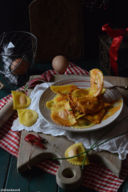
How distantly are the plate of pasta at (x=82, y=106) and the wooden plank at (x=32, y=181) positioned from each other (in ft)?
0.80

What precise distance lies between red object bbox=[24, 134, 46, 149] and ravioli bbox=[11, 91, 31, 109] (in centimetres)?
26

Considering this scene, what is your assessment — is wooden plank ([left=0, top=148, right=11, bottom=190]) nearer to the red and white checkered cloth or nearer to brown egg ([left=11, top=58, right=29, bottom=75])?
the red and white checkered cloth

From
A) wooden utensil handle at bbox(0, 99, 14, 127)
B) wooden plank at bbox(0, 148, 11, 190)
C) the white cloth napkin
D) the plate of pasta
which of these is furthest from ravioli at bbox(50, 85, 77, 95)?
wooden plank at bbox(0, 148, 11, 190)

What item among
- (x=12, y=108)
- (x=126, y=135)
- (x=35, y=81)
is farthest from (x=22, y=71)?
(x=126, y=135)

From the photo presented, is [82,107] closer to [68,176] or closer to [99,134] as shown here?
[99,134]

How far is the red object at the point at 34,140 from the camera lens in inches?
57.7

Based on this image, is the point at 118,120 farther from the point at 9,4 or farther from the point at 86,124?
the point at 9,4

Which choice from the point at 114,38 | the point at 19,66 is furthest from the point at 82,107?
the point at 19,66

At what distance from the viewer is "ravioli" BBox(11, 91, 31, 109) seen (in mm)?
1709

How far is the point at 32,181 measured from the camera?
1.42 m

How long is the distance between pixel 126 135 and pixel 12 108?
66 cm

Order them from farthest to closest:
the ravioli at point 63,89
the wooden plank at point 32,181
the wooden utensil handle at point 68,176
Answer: the ravioli at point 63,89, the wooden plank at point 32,181, the wooden utensil handle at point 68,176

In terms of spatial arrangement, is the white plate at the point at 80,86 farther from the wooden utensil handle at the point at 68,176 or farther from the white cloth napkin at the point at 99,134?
the wooden utensil handle at the point at 68,176

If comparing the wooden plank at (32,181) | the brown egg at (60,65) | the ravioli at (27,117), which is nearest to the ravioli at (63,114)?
the ravioli at (27,117)
